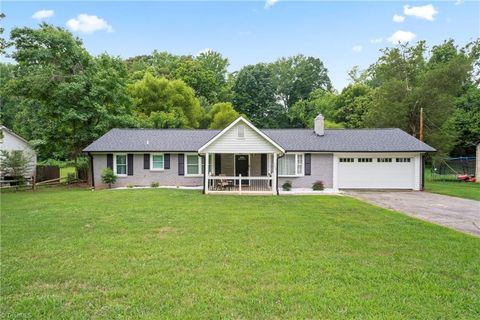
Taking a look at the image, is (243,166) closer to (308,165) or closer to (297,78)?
(308,165)

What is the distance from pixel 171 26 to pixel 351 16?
10.4 meters

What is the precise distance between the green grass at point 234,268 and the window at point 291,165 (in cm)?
935

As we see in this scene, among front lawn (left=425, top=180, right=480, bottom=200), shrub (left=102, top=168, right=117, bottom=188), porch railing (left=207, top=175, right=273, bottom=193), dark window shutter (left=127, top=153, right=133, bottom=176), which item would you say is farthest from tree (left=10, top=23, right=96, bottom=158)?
front lawn (left=425, top=180, right=480, bottom=200)

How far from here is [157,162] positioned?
18672 millimetres

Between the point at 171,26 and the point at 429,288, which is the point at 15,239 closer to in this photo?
the point at 429,288

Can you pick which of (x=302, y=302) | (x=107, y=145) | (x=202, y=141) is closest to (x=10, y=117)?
(x=107, y=145)

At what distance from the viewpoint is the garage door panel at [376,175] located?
18359 mm

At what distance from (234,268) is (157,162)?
576 inches

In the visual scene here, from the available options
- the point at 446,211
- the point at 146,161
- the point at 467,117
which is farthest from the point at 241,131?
the point at 467,117

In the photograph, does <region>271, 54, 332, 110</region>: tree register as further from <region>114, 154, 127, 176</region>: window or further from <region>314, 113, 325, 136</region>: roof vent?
<region>114, 154, 127, 176</region>: window

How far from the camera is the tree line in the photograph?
70.0 feet

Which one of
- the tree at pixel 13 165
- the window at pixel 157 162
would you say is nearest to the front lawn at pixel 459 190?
the window at pixel 157 162

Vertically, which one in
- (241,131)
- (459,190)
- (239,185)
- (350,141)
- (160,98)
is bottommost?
(459,190)

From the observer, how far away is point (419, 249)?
6.12 meters
